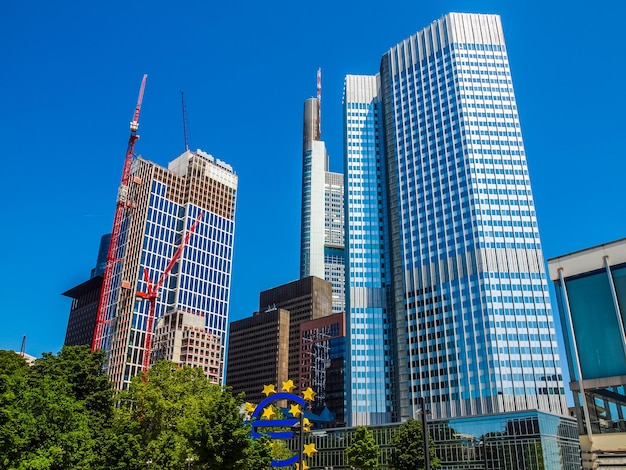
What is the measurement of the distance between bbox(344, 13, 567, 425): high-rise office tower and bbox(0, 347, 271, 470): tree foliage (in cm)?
7599

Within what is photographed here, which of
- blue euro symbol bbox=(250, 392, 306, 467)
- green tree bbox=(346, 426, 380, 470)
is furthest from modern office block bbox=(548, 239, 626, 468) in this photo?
green tree bbox=(346, 426, 380, 470)

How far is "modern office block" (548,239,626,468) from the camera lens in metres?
27.4

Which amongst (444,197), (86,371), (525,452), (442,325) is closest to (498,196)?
(444,197)

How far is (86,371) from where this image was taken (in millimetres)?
60000

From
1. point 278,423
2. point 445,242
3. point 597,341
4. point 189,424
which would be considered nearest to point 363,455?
point 278,423

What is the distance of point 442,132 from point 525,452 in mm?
83574

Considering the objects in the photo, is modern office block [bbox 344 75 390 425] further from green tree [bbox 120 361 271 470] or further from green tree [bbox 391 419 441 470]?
green tree [bbox 391 419 441 470]

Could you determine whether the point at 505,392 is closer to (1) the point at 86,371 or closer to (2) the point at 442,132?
(2) the point at 442,132

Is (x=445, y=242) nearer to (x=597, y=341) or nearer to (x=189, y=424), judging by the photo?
(x=189, y=424)

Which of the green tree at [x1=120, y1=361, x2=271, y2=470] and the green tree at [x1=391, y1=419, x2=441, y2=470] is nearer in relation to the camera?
the green tree at [x1=120, y1=361, x2=271, y2=470]

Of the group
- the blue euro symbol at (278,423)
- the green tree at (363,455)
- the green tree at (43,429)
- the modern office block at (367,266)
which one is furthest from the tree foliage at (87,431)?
the modern office block at (367,266)

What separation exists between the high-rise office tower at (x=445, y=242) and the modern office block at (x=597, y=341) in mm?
87888

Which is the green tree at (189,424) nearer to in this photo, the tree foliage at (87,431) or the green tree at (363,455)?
the tree foliage at (87,431)

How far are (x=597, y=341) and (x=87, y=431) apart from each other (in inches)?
1521
